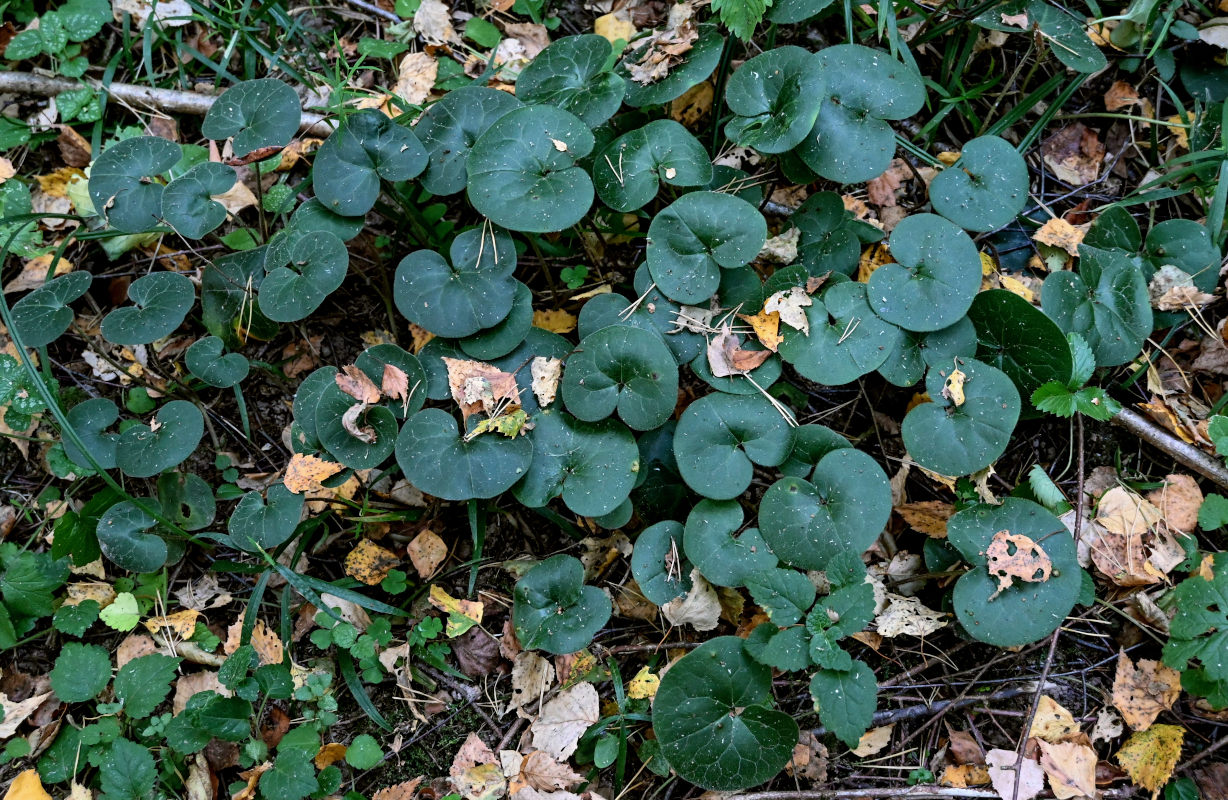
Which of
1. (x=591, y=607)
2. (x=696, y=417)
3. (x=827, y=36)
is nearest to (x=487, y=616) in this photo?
(x=591, y=607)

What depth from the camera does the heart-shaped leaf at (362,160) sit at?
266cm

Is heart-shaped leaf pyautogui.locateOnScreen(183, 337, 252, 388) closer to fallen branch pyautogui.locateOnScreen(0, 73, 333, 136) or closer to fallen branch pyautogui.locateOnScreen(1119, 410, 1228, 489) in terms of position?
fallen branch pyautogui.locateOnScreen(0, 73, 333, 136)

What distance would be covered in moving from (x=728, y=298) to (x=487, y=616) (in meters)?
1.38

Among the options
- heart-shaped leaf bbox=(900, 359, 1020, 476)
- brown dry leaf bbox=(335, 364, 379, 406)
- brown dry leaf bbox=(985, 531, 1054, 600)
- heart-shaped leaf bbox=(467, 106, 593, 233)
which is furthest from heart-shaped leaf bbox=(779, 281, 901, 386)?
brown dry leaf bbox=(335, 364, 379, 406)

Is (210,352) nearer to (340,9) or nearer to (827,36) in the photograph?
(340,9)

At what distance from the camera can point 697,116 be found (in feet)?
10.2

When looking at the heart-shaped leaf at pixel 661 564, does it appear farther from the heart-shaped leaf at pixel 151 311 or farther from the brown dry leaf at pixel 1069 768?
the heart-shaped leaf at pixel 151 311

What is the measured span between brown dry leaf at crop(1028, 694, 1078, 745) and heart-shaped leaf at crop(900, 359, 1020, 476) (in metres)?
0.83

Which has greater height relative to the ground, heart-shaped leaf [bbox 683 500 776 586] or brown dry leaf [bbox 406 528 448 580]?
heart-shaped leaf [bbox 683 500 776 586]

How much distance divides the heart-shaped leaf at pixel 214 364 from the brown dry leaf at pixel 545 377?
1042 millimetres

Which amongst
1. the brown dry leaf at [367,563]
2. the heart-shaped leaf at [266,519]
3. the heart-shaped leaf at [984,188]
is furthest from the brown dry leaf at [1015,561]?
the heart-shaped leaf at [266,519]

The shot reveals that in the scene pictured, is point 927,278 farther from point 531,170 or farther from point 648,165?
point 531,170

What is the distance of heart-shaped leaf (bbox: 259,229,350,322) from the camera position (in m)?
2.60

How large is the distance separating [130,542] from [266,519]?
0.50m
